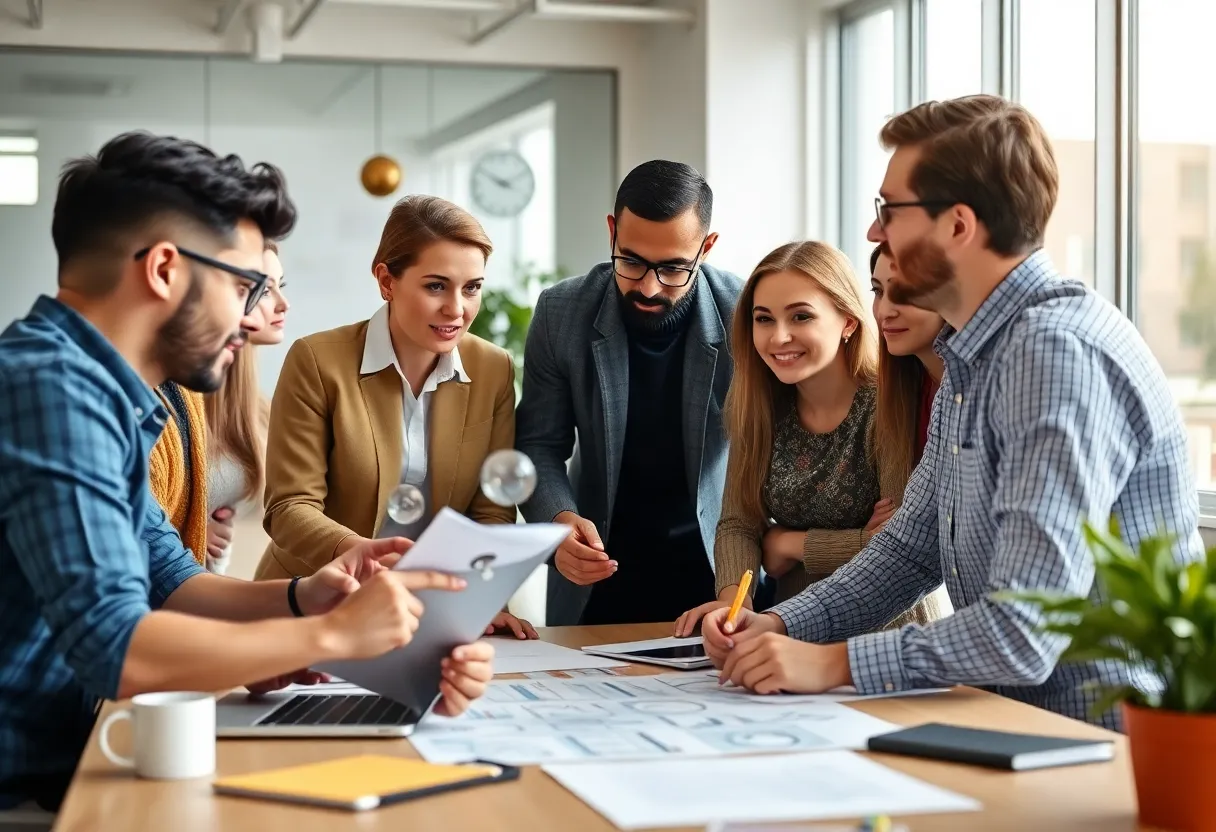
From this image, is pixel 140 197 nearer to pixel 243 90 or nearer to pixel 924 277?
pixel 924 277

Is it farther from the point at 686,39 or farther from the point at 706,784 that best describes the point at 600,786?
the point at 686,39

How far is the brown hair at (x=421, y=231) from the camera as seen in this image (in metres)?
2.77

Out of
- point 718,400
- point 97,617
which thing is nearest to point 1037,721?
point 97,617

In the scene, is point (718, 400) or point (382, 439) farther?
point (718, 400)

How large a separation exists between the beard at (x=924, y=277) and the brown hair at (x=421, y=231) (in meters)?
0.99

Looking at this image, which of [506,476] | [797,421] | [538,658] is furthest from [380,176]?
[506,476]

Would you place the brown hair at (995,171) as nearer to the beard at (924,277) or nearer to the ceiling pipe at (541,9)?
the beard at (924,277)

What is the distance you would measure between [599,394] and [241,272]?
132cm

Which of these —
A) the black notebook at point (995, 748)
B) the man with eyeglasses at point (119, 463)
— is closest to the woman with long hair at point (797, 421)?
the man with eyeglasses at point (119, 463)

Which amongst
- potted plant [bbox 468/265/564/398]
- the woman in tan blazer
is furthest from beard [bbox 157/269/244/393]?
potted plant [bbox 468/265/564/398]

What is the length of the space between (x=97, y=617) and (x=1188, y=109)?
331 cm

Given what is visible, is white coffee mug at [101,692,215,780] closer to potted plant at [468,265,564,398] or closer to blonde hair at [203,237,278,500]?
blonde hair at [203,237,278,500]

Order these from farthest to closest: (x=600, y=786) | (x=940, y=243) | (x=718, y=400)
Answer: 1. (x=718, y=400)
2. (x=940, y=243)
3. (x=600, y=786)

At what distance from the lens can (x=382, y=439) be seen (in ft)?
9.20
